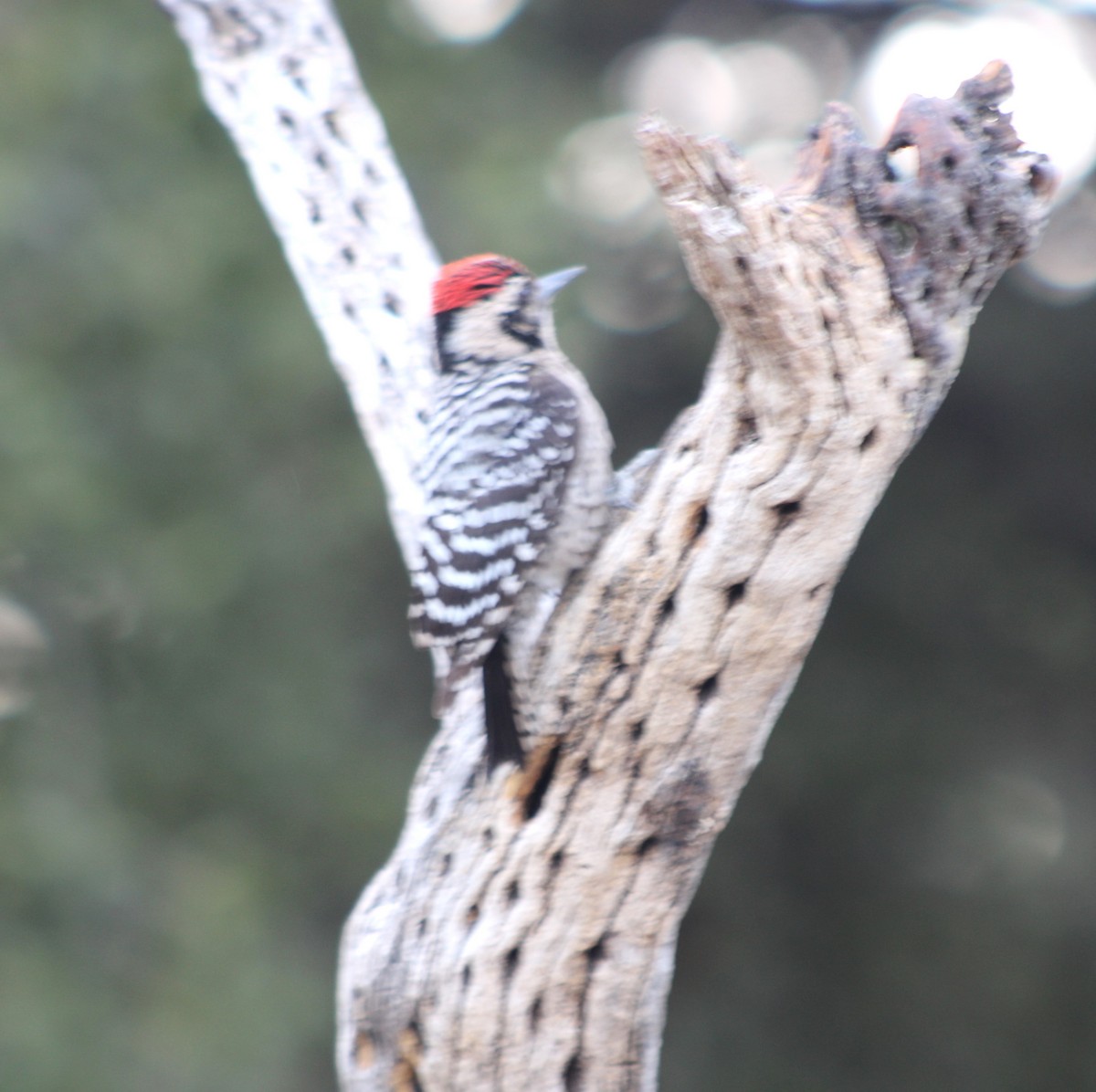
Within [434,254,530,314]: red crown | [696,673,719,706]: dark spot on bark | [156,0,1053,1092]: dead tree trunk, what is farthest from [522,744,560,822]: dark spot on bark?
[434,254,530,314]: red crown

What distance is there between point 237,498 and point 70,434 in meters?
0.86

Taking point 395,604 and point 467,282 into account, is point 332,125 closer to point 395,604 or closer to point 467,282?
point 467,282

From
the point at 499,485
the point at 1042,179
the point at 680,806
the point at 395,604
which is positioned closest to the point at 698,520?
the point at 680,806

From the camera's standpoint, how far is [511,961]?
2.58m

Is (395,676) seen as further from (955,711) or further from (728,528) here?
(728,528)

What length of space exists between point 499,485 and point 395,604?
3950mm

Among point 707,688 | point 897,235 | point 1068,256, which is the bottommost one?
point 707,688

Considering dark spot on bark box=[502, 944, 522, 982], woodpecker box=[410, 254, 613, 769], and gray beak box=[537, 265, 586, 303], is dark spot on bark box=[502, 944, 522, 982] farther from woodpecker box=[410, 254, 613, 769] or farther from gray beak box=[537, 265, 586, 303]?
gray beak box=[537, 265, 586, 303]

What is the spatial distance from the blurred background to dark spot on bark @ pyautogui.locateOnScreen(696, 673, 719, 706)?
299cm

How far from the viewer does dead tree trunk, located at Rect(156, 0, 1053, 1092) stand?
7.34 ft

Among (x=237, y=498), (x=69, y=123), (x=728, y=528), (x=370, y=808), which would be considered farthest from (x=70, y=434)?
(x=728, y=528)

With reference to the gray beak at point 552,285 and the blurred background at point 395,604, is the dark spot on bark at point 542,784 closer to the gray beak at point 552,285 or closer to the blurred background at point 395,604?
Answer: the gray beak at point 552,285

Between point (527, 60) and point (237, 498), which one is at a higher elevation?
point (527, 60)

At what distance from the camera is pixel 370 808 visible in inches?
244
